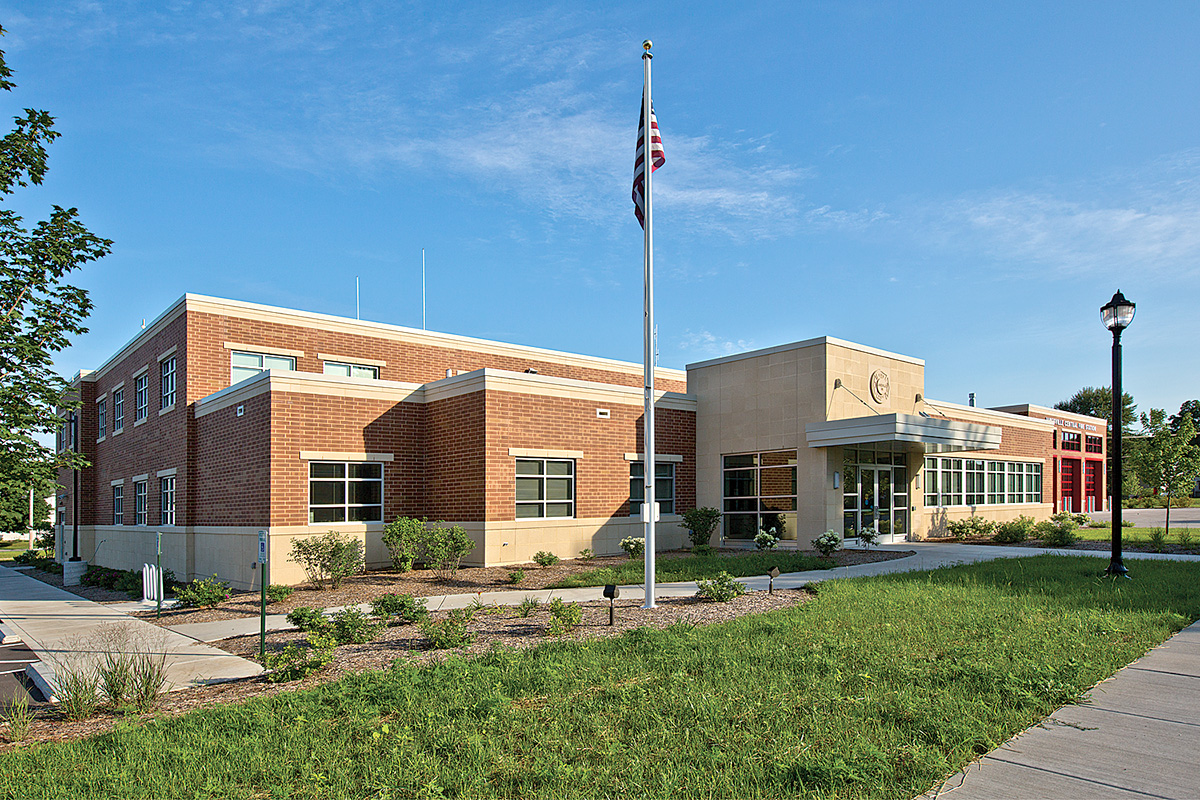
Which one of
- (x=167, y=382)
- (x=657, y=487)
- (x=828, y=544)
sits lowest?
(x=828, y=544)

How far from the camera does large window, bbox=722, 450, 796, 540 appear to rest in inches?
877

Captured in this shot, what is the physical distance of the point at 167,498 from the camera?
2441 centimetres

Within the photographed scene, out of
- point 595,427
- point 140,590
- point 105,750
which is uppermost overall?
point 595,427

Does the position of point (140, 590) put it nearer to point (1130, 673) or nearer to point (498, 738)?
point (498, 738)

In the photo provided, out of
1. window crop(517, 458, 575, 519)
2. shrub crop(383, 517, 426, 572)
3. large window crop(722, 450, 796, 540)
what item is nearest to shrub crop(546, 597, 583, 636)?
shrub crop(383, 517, 426, 572)

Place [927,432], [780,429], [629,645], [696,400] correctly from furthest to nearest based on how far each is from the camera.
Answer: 1. [696,400]
2. [780,429]
3. [927,432]
4. [629,645]

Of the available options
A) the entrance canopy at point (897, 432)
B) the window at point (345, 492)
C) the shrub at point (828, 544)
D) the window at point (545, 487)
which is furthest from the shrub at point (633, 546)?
the window at point (345, 492)

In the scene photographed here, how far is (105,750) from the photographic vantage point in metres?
5.91

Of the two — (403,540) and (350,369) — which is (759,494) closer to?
(403,540)

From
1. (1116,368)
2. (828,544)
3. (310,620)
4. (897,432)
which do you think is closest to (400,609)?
(310,620)

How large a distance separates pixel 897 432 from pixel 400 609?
1390 centimetres

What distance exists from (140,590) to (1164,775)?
819 inches

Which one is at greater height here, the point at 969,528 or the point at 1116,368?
the point at 1116,368

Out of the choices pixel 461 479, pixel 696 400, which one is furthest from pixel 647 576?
pixel 696 400
